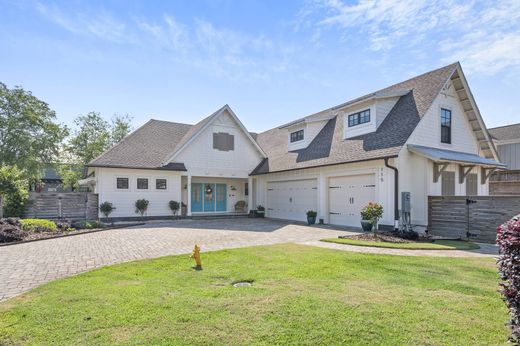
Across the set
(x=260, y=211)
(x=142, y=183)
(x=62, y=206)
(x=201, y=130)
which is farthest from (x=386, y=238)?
(x=62, y=206)

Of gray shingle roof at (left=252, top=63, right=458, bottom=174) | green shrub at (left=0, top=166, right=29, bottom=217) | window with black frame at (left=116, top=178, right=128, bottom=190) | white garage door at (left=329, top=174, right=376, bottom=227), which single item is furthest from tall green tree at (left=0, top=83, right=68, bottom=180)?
white garage door at (left=329, top=174, right=376, bottom=227)

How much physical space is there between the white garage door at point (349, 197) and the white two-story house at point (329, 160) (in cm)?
5

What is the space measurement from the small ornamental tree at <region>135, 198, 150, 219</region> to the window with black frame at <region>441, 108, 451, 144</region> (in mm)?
16710

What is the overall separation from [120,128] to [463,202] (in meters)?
36.9

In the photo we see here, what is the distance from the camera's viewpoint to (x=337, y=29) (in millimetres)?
11352

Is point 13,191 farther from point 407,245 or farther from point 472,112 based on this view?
point 472,112

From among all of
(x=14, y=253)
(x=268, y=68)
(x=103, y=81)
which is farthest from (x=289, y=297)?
(x=103, y=81)

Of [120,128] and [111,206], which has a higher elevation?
[120,128]

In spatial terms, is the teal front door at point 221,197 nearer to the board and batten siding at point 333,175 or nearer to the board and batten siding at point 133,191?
the board and batten siding at point 333,175

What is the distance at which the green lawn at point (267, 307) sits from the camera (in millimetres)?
3551

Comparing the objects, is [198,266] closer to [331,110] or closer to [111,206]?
[111,206]

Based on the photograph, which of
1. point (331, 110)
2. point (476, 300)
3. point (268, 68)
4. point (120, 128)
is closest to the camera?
point (476, 300)

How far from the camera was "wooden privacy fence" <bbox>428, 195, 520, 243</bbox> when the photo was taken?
10.8 metres

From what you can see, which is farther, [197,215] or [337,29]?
[197,215]
